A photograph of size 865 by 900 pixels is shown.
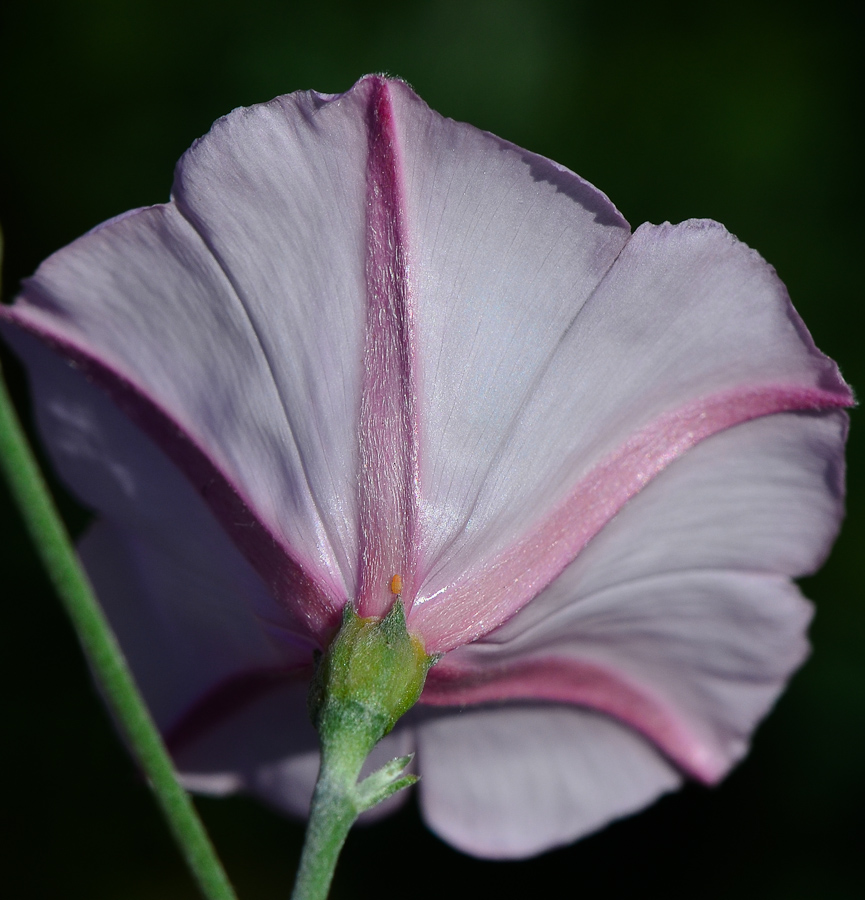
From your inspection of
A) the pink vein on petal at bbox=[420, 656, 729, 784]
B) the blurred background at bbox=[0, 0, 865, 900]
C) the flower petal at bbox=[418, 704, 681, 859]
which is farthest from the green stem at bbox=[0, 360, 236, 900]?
the blurred background at bbox=[0, 0, 865, 900]

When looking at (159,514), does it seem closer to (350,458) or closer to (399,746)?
(350,458)

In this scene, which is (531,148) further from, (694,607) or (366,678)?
(366,678)

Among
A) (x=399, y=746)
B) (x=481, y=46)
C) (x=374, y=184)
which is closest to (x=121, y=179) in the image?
(x=481, y=46)

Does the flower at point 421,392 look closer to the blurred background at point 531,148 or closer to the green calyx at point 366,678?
the green calyx at point 366,678

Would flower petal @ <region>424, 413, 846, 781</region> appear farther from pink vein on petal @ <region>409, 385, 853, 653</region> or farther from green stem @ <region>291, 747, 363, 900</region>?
green stem @ <region>291, 747, 363, 900</region>

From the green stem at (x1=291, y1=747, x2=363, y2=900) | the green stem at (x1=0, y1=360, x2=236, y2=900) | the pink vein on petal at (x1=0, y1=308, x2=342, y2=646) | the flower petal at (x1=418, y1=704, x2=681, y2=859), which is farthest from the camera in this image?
the flower petal at (x1=418, y1=704, x2=681, y2=859)

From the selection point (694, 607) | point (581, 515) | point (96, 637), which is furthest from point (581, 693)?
point (96, 637)
